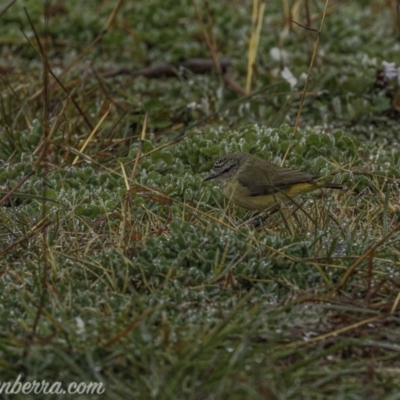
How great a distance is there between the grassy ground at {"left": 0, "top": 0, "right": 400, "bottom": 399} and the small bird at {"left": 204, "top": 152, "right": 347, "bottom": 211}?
102 mm

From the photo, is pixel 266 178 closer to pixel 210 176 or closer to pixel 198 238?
pixel 210 176

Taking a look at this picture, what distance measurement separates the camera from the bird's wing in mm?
5633

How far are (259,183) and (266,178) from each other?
7 cm

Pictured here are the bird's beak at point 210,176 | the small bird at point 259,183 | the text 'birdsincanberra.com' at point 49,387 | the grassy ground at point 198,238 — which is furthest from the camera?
the bird's beak at point 210,176

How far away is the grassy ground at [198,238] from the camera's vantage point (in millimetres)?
3707

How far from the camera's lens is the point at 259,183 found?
5.68m

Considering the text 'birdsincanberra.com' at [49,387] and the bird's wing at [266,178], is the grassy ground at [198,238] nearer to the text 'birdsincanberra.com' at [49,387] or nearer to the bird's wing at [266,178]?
the text 'birdsincanberra.com' at [49,387]

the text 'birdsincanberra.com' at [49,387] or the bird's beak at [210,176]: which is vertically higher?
the text 'birdsincanberra.com' at [49,387]

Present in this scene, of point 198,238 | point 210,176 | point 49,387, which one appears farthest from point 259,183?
point 49,387

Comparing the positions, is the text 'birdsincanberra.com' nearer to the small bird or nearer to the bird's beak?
the small bird

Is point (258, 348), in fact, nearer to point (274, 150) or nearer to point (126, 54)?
point (274, 150)

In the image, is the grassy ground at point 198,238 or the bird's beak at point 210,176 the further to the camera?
the bird's beak at point 210,176

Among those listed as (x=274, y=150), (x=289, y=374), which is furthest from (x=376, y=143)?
(x=289, y=374)

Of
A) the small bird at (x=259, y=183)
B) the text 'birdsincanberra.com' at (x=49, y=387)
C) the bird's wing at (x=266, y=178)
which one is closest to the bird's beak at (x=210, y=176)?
the small bird at (x=259, y=183)
